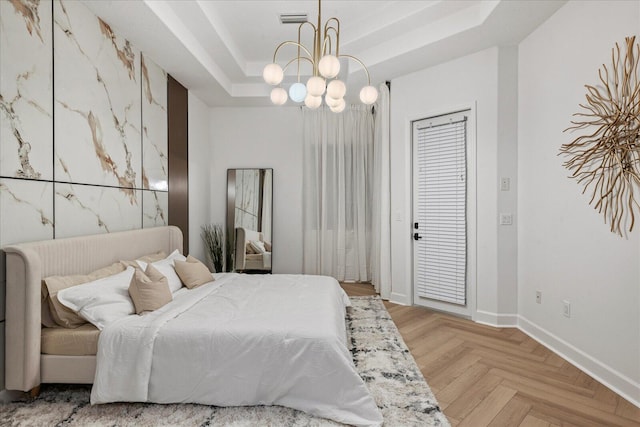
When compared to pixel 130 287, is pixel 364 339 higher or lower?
lower

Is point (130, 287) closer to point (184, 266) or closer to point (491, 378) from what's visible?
point (184, 266)

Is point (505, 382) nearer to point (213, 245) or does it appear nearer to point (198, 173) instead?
point (213, 245)

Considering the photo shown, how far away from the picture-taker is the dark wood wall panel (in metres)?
3.96

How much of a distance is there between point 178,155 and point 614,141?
165 inches

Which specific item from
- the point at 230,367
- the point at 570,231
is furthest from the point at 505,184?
the point at 230,367

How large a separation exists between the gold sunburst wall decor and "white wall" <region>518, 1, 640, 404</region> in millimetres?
82

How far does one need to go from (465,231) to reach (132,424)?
3274 millimetres

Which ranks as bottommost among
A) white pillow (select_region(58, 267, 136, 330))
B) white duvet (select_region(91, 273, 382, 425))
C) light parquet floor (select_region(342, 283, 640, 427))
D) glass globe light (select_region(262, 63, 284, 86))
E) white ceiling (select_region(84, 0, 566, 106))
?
light parquet floor (select_region(342, 283, 640, 427))

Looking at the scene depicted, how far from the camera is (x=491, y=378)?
230 cm

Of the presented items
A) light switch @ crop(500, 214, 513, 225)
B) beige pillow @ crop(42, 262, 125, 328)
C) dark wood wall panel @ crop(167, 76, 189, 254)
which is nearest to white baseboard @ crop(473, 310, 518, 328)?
light switch @ crop(500, 214, 513, 225)

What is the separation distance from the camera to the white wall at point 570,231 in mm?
2131

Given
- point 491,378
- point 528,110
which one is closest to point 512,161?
point 528,110

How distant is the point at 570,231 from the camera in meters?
2.59

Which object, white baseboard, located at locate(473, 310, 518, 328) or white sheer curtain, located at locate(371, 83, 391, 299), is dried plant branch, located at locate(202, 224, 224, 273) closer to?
white sheer curtain, located at locate(371, 83, 391, 299)
